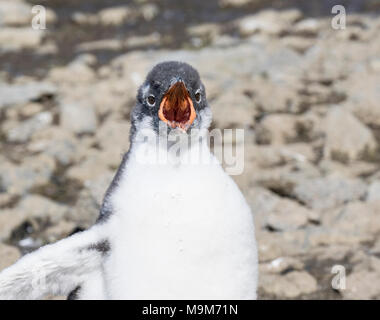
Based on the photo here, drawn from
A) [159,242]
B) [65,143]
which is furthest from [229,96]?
[159,242]

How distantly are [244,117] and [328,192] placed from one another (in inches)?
85.5

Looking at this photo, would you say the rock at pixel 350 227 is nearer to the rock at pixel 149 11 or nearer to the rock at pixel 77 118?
the rock at pixel 77 118

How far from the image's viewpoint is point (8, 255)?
191 inches

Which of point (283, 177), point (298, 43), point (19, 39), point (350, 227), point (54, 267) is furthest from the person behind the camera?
point (19, 39)

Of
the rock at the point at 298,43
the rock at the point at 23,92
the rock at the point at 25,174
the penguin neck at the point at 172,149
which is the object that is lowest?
the penguin neck at the point at 172,149

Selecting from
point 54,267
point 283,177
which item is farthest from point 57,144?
point 54,267

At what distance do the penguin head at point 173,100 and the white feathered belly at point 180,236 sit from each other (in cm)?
25

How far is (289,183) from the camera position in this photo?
5.99m

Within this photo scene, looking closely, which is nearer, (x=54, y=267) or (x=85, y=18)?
(x=54, y=267)

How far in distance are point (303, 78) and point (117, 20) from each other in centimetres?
543

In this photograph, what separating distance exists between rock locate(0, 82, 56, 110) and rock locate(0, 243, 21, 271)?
437 cm

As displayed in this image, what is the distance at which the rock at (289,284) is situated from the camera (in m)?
4.56

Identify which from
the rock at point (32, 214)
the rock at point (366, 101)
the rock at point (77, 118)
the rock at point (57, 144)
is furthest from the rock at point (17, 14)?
the rock at point (32, 214)

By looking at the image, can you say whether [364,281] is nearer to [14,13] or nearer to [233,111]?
[233,111]
